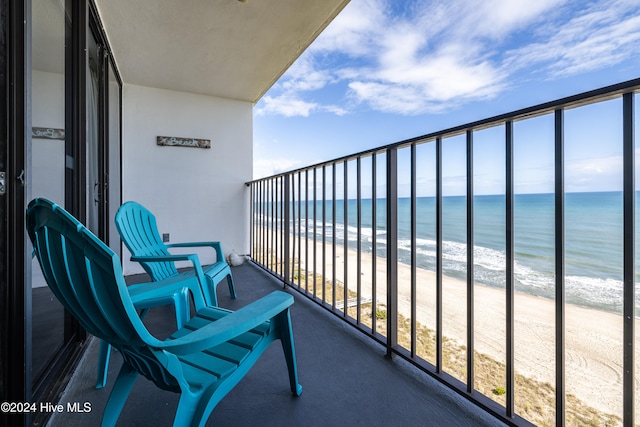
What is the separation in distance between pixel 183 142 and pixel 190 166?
32 cm

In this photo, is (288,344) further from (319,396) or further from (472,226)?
(472,226)

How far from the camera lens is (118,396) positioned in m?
0.87

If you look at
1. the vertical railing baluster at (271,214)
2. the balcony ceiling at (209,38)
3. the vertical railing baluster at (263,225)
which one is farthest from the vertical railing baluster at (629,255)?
the vertical railing baluster at (263,225)

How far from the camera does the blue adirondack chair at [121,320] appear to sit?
62 cm

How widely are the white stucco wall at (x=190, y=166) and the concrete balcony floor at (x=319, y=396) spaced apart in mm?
2259

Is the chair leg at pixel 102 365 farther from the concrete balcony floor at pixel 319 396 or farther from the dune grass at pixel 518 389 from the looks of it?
the dune grass at pixel 518 389

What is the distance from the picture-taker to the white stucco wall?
3.38 m

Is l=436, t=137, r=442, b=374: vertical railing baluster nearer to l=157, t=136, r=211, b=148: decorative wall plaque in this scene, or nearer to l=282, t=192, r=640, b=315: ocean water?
l=282, t=192, r=640, b=315: ocean water

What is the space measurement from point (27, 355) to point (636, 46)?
13612mm

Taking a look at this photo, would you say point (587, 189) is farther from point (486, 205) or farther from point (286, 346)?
point (486, 205)

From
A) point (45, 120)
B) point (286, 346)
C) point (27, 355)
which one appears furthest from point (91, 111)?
point (286, 346)

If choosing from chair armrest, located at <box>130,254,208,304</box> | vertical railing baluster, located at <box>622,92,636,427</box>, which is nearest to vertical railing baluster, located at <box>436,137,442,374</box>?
vertical railing baluster, located at <box>622,92,636,427</box>

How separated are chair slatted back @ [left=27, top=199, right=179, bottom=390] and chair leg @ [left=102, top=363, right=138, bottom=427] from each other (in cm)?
19

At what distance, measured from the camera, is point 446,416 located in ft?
3.44
